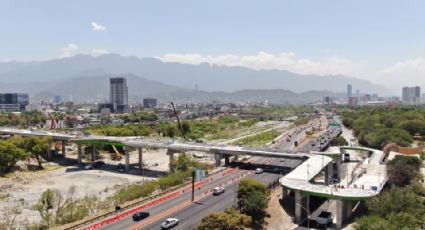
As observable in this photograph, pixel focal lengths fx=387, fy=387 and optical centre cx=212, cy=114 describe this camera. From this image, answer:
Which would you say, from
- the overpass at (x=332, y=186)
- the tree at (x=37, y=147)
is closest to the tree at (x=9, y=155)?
the tree at (x=37, y=147)

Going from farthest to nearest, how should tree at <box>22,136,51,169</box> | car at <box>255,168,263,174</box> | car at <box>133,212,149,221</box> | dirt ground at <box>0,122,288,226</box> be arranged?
1. tree at <box>22,136,51,169</box>
2. car at <box>255,168,263,174</box>
3. dirt ground at <box>0,122,288,226</box>
4. car at <box>133,212,149,221</box>

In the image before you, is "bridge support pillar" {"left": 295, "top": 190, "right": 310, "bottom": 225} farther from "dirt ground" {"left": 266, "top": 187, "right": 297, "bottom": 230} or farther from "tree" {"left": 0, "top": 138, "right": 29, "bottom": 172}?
"tree" {"left": 0, "top": 138, "right": 29, "bottom": 172}

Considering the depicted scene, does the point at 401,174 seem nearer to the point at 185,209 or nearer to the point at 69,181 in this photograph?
the point at 185,209

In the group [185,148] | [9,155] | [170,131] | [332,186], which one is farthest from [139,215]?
[170,131]

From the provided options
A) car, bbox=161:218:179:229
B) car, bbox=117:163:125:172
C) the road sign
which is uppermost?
A: the road sign

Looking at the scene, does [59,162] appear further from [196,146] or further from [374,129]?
[374,129]

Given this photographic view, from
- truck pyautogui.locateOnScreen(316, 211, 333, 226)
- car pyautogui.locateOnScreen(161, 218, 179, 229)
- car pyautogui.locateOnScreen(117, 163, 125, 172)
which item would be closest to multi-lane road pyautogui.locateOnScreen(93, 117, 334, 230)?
car pyautogui.locateOnScreen(161, 218, 179, 229)

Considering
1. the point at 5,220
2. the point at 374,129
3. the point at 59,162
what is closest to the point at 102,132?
the point at 59,162

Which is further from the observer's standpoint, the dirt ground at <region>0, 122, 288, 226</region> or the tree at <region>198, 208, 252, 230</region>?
the dirt ground at <region>0, 122, 288, 226</region>
